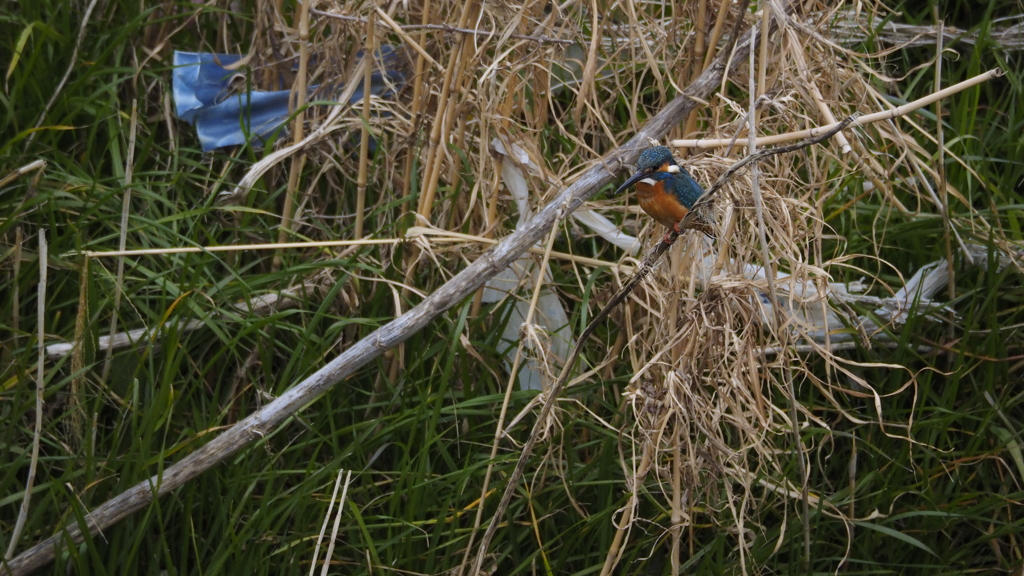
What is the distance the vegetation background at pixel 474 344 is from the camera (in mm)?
2203

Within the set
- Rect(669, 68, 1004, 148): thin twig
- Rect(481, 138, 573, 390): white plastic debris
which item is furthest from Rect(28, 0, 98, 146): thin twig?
Rect(669, 68, 1004, 148): thin twig

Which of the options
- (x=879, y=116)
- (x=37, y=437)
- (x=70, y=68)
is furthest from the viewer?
(x=70, y=68)

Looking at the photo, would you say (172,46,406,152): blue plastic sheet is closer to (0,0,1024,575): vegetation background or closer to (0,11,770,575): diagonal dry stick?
(0,0,1024,575): vegetation background

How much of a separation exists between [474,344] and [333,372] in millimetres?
523

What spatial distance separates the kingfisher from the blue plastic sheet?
1362 millimetres

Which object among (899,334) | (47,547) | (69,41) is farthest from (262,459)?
(899,334)

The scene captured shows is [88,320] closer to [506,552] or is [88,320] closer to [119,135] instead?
[119,135]

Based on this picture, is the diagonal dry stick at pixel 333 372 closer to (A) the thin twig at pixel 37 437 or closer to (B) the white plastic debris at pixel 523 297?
(A) the thin twig at pixel 37 437

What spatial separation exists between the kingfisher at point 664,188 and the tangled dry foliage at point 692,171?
0.09m

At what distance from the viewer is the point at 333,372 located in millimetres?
2162

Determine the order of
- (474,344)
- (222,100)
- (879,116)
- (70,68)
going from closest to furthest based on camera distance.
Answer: (879,116) → (474,344) → (70,68) → (222,100)

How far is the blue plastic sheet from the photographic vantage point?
3.07 meters

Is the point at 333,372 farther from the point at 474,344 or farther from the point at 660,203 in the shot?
the point at 660,203

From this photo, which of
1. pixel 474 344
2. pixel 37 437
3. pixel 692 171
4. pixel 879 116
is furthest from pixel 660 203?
pixel 37 437
